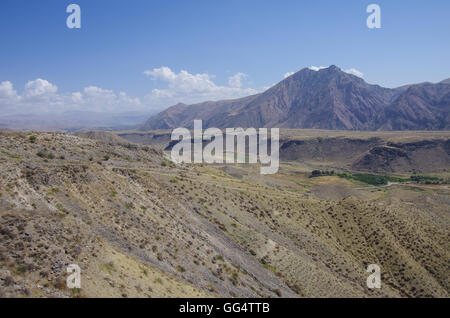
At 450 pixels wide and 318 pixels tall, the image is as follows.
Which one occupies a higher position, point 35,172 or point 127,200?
point 35,172

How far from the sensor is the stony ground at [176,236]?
16.1 metres

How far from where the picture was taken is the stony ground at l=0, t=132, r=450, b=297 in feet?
52.9

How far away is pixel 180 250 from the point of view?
2316 centimetres

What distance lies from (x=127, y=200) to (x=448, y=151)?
145686 mm

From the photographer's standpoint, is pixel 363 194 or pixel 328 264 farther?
pixel 363 194

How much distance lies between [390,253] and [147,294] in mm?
29187

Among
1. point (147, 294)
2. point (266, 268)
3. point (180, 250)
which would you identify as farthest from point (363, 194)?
point (147, 294)

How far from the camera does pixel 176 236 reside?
24.9m

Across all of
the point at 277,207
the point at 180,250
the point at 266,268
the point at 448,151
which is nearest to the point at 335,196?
the point at 277,207

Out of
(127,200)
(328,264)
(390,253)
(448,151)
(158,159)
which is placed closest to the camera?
(127,200)
